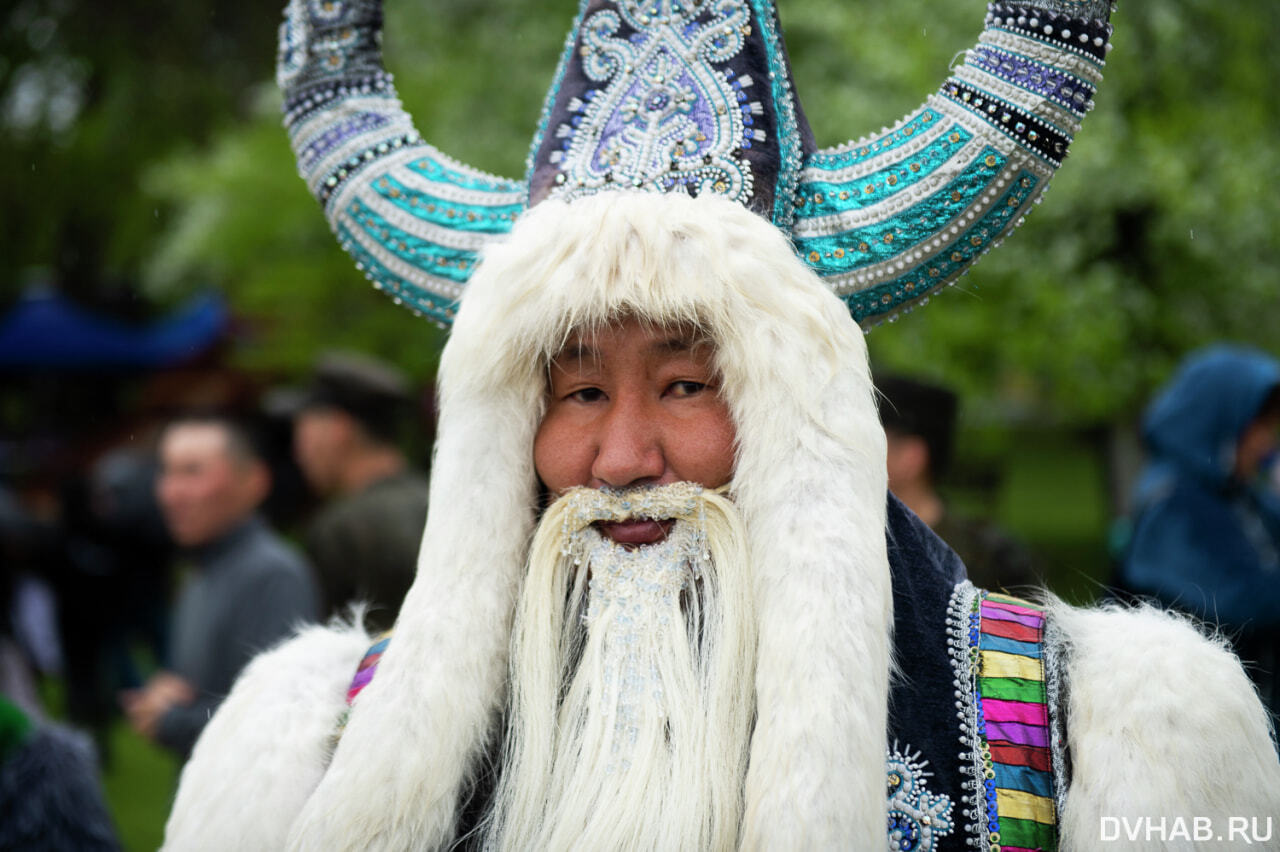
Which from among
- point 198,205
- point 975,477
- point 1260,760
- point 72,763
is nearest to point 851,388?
point 1260,760

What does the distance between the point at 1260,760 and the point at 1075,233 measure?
5.81 meters

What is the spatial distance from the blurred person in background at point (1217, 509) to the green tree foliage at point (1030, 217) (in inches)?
37.1

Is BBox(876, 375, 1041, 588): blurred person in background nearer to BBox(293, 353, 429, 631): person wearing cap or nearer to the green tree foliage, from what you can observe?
the green tree foliage

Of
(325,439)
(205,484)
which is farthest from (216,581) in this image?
(325,439)

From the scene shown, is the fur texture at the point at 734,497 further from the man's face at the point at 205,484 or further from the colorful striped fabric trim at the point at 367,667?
the man's face at the point at 205,484

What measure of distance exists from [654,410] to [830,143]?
5224 mm

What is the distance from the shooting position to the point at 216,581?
165 inches

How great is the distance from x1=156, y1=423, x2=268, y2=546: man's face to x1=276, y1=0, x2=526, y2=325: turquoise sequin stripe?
2.39 meters

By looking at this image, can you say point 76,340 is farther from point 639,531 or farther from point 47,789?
point 639,531

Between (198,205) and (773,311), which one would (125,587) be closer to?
(198,205)

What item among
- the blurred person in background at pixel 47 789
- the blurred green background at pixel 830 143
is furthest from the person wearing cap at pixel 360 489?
the blurred person in background at pixel 47 789

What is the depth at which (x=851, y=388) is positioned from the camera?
1.74 meters

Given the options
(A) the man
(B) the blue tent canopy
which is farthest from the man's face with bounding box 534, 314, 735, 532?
(B) the blue tent canopy

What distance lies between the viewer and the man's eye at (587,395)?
73.9 inches
